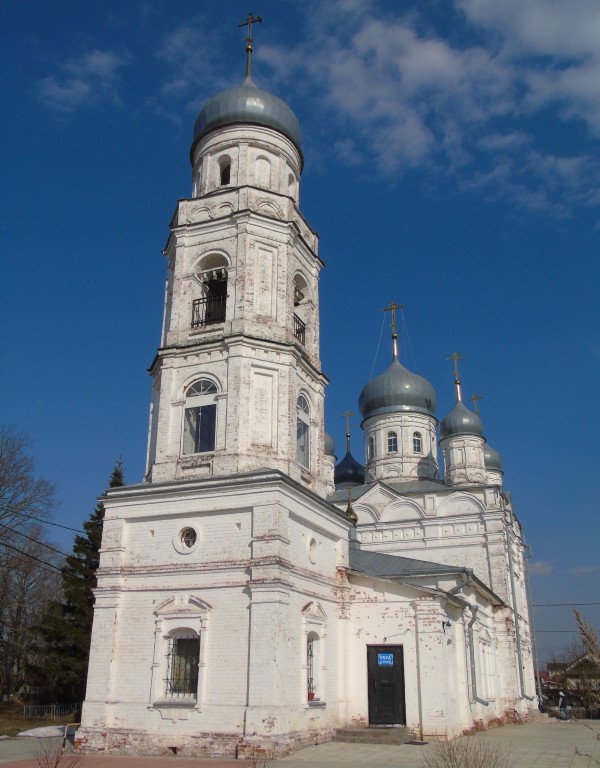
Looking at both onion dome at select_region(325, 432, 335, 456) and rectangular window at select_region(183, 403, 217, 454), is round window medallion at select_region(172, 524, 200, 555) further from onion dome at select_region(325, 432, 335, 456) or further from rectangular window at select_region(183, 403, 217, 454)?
onion dome at select_region(325, 432, 335, 456)

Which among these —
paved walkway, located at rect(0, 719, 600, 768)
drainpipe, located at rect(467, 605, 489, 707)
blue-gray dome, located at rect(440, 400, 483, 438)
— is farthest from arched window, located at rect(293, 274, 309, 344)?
blue-gray dome, located at rect(440, 400, 483, 438)

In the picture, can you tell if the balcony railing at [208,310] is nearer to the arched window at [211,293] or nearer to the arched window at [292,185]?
the arched window at [211,293]

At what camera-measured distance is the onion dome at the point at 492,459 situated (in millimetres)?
38344

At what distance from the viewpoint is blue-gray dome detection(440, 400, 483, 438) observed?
33.9m

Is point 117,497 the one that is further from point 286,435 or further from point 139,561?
point 286,435

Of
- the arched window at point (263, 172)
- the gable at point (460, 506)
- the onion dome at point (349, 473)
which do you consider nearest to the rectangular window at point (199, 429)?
the arched window at point (263, 172)

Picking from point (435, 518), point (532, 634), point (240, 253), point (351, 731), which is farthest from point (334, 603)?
point (532, 634)

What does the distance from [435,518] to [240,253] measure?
17.1 meters

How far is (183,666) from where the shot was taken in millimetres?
13688

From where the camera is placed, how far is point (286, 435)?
598 inches

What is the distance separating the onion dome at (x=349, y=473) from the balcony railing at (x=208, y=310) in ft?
72.4

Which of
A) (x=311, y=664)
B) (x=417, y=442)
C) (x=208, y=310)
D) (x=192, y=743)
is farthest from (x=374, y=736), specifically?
(x=417, y=442)

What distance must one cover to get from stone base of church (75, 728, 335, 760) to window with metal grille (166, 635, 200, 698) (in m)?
0.81

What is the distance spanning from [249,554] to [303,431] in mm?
3859
